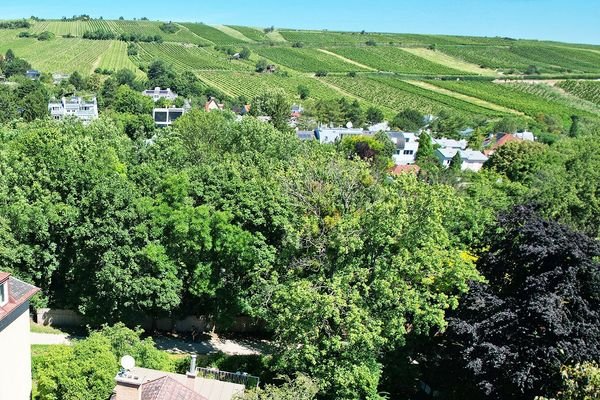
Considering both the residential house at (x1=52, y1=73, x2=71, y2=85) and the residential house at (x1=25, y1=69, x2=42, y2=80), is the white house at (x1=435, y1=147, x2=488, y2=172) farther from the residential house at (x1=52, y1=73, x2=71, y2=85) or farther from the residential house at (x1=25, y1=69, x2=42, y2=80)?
the residential house at (x1=25, y1=69, x2=42, y2=80)

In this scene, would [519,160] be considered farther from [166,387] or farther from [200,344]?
[166,387]

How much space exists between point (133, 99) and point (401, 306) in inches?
3542

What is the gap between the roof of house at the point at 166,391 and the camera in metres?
17.1

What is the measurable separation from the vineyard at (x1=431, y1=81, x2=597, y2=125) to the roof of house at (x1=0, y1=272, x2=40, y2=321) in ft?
388

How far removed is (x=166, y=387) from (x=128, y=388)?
1231 mm

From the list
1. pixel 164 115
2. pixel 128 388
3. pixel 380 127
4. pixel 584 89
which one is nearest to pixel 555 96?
pixel 584 89

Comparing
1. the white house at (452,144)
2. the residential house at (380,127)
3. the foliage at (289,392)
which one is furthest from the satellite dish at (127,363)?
the residential house at (380,127)

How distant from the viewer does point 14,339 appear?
806 inches

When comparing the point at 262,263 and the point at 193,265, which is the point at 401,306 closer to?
the point at 262,263

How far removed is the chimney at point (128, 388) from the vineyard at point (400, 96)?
11542 centimetres

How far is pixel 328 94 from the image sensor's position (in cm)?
14162

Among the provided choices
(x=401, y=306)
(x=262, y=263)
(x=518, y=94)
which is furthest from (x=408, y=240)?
(x=518, y=94)

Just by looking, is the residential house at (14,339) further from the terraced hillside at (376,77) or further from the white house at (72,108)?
the terraced hillside at (376,77)

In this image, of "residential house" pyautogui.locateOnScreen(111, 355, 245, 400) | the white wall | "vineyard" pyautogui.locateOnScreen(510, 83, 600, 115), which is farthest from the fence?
"vineyard" pyautogui.locateOnScreen(510, 83, 600, 115)
